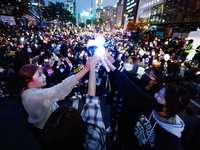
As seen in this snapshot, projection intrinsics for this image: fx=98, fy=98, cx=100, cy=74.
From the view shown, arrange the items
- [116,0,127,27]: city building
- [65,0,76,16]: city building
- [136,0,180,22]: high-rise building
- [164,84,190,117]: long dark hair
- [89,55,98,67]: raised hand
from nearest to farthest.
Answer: [164,84,190,117]: long dark hair < [89,55,98,67]: raised hand < [136,0,180,22]: high-rise building < [116,0,127,27]: city building < [65,0,76,16]: city building

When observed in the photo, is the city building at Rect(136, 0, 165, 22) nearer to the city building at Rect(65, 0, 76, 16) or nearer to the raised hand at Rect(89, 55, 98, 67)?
the raised hand at Rect(89, 55, 98, 67)

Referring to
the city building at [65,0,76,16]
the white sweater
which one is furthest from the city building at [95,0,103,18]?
the white sweater

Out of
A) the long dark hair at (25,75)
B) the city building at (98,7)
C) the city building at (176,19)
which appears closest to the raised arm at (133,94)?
the long dark hair at (25,75)

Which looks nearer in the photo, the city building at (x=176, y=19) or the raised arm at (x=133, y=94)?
the raised arm at (x=133, y=94)

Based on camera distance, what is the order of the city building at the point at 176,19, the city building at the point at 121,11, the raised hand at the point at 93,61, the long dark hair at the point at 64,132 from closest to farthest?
the long dark hair at the point at 64,132, the raised hand at the point at 93,61, the city building at the point at 176,19, the city building at the point at 121,11

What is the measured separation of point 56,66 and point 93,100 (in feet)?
13.6

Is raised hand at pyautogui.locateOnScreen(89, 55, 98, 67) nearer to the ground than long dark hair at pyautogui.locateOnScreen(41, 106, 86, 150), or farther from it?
farther from it

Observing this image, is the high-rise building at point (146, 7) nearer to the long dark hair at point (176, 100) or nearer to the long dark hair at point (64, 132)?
the long dark hair at point (176, 100)

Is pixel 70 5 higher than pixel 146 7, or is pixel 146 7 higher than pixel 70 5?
pixel 70 5

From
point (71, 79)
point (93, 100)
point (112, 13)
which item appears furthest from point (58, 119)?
point (112, 13)

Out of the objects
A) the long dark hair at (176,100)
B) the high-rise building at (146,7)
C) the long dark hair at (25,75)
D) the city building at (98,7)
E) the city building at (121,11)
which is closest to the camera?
the long dark hair at (176,100)

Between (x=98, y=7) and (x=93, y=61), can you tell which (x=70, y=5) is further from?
(x=93, y=61)

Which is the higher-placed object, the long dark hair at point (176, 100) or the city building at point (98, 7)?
the city building at point (98, 7)

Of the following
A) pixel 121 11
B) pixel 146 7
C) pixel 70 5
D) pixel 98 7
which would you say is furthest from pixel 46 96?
pixel 70 5
